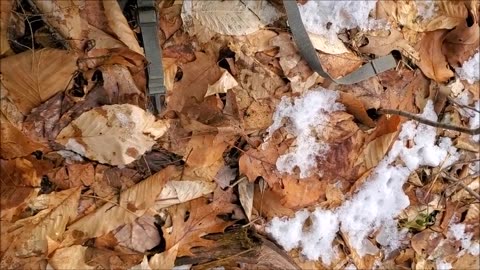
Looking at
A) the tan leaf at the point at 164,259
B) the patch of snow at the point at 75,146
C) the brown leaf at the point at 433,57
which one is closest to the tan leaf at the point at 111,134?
the patch of snow at the point at 75,146

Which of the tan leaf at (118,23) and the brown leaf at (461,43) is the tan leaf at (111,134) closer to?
the tan leaf at (118,23)

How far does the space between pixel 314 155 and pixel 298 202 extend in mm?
168

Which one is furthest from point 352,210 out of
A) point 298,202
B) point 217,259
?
point 217,259

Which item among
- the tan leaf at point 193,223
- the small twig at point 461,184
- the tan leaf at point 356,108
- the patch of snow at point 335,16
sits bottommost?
the small twig at point 461,184

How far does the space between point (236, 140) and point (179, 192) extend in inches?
9.5

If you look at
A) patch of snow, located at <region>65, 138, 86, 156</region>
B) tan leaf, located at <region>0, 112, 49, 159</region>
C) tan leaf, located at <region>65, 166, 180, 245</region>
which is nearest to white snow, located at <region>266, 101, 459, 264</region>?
tan leaf, located at <region>65, 166, 180, 245</region>

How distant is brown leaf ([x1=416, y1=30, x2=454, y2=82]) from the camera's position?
193 centimetres

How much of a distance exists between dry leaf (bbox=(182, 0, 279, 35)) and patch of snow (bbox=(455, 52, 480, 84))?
0.81 m

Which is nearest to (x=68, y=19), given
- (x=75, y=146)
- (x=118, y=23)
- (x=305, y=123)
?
(x=118, y=23)

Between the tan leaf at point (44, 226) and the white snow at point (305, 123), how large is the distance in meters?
0.66

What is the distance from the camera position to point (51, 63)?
1.48 metres

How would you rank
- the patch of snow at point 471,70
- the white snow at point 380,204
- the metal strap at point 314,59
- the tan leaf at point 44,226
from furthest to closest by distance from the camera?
the patch of snow at point 471,70 < the white snow at point 380,204 < the metal strap at point 314,59 < the tan leaf at point 44,226

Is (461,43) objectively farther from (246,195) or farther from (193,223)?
(193,223)

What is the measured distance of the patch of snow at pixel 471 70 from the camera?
79.4 inches
